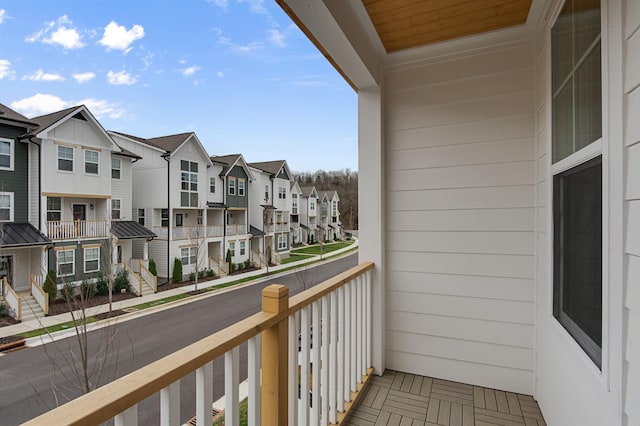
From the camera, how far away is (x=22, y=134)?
4.29m

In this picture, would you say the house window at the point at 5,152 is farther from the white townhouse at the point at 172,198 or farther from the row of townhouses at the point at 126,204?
the white townhouse at the point at 172,198

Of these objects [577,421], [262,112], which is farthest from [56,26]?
[577,421]

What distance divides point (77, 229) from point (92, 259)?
1096mm

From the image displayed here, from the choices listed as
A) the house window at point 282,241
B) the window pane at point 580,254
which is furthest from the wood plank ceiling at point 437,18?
the house window at point 282,241

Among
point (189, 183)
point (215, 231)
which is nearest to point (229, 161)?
point (189, 183)

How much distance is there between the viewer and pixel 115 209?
7.90 metres

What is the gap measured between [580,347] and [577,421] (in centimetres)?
34

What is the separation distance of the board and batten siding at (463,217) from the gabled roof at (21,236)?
17.8ft

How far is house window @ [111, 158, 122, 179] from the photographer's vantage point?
7.07 meters

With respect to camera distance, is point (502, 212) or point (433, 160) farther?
point (433, 160)

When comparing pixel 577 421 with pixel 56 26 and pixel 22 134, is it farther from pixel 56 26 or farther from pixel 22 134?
pixel 22 134

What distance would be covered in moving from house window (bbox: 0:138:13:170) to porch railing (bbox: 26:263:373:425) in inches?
203

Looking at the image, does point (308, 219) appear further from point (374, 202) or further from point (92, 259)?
point (374, 202)

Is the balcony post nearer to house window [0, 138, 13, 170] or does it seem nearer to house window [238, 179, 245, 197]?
house window [0, 138, 13, 170]
